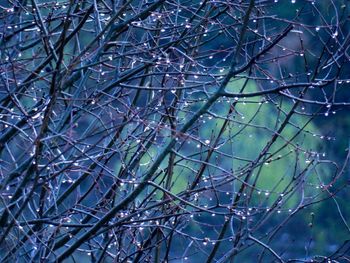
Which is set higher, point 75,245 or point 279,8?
point 279,8

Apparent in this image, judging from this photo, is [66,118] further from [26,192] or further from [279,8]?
[279,8]

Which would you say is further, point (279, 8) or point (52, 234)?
point (279, 8)

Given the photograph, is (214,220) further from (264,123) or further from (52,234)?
(52,234)

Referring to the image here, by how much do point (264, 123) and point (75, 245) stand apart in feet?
10.1

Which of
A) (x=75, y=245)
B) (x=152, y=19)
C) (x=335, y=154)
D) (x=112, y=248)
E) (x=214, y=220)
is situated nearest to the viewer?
(x=75, y=245)

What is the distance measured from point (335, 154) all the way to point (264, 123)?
1.33 meters

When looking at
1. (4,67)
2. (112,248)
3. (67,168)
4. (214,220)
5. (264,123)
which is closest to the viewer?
(67,168)

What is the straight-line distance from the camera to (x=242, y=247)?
182 inches

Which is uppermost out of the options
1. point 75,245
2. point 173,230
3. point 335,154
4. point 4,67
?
point 335,154

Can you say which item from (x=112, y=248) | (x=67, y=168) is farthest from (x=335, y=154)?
(x=67, y=168)

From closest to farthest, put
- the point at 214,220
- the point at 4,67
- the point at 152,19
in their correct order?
1. the point at 4,67
2. the point at 152,19
3. the point at 214,220

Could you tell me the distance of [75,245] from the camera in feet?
13.6

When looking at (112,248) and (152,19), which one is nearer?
(152,19)

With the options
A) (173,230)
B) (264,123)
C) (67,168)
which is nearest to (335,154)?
(264,123)
